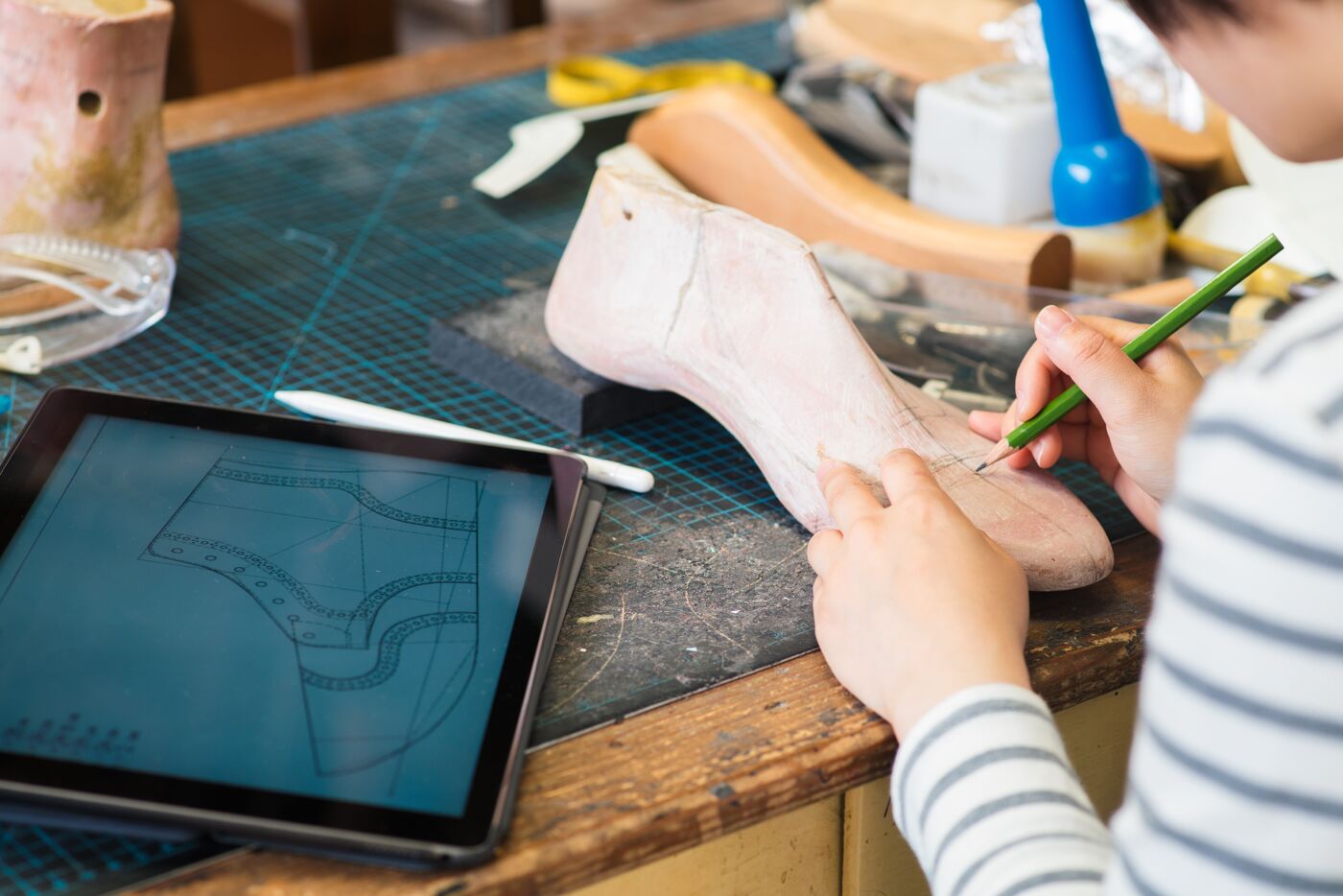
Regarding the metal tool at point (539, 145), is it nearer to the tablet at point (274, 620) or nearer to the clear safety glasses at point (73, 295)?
the clear safety glasses at point (73, 295)

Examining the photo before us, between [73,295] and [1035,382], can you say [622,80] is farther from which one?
[1035,382]

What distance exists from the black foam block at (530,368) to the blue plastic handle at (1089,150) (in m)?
0.31

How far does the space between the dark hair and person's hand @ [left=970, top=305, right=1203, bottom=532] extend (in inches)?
8.2

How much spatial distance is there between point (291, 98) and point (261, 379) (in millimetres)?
547

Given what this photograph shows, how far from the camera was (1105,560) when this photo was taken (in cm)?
67

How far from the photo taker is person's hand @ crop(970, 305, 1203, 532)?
668 millimetres

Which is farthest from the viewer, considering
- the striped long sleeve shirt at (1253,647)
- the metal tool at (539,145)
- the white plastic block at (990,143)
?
the metal tool at (539,145)

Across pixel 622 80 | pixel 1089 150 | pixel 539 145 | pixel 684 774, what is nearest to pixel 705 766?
pixel 684 774

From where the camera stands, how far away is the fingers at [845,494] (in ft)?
2.07

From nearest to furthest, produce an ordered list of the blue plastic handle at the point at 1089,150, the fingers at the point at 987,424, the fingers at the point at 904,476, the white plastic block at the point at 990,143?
the fingers at the point at 904,476
the fingers at the point at 987,424
the blue plastic handle at the point at 1089,150
the white plastic block at the point at 990,143

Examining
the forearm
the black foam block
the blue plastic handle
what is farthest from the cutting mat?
the blue plastic handle

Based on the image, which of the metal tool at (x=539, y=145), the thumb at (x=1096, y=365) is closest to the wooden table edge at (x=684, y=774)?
the thumb at (x=1096, y=365)

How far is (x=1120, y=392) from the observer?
2.19ft

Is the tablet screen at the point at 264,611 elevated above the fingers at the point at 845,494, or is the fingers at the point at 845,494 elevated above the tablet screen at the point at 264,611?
the fingers at the point at 845,494
